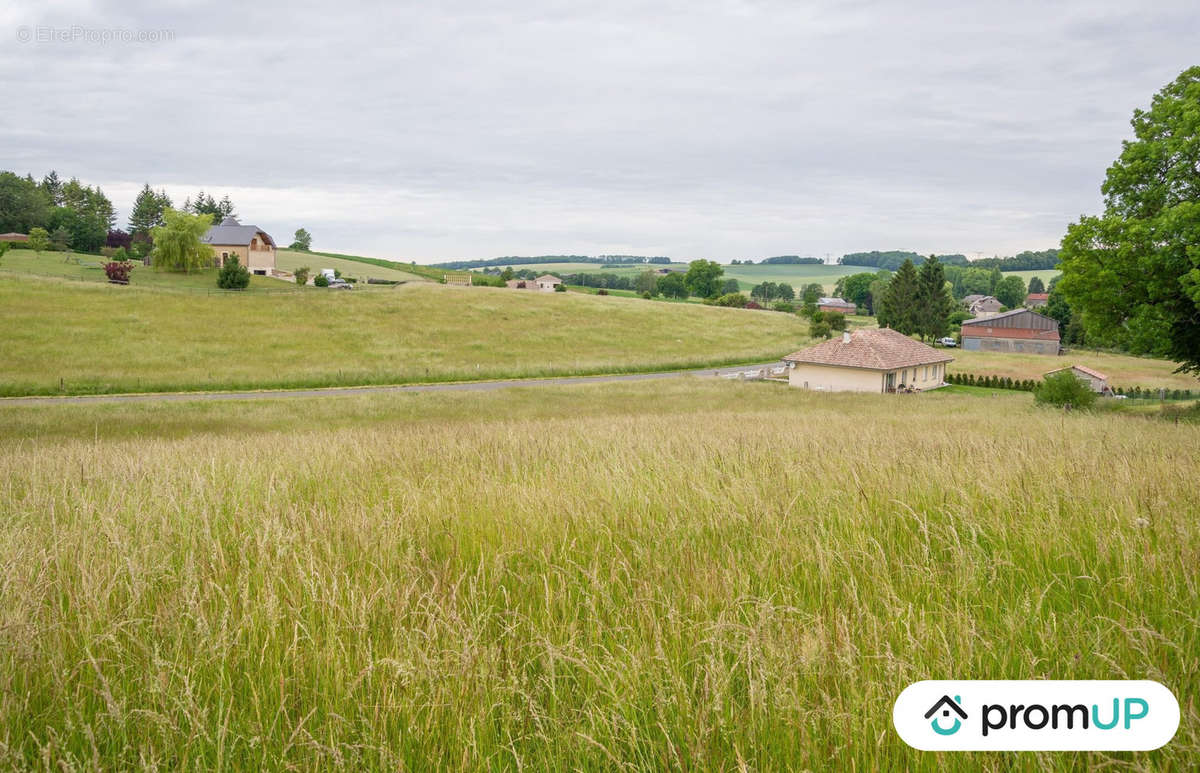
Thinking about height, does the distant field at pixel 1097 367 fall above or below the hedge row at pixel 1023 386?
above

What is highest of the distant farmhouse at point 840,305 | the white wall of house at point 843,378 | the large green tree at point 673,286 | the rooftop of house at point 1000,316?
the large green tree at point 673,286

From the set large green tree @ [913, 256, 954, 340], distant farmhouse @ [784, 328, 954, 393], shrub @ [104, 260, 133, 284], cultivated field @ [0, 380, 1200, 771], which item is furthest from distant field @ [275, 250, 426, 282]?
cultivated field @ [0, 380, 1200, 771]

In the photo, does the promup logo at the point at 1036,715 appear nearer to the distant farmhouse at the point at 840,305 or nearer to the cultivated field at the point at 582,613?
the cultivated field at the point at 582,613

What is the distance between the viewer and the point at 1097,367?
244 ft

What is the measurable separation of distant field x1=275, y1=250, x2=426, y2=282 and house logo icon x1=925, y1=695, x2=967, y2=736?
11621 cm

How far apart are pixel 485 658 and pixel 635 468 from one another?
3.78m

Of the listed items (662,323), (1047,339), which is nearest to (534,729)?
(662,323)

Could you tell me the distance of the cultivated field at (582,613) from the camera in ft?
7.40

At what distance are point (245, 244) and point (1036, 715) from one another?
365ft

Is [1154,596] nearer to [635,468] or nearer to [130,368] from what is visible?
[635,468]

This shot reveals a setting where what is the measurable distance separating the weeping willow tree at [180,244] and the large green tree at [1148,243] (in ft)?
294

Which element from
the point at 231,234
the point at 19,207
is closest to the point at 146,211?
the point at 19,207

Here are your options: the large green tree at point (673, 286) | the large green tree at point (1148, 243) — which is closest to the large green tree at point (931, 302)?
the large green tree at point (1148, 243)

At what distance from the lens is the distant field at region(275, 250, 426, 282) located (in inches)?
4623
